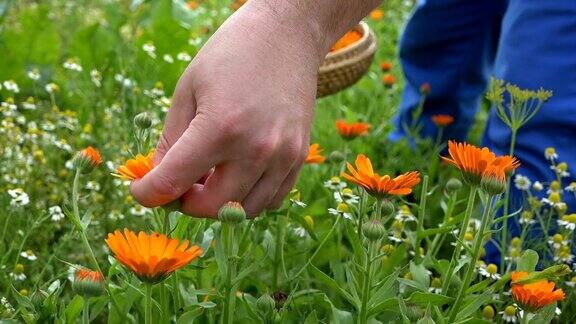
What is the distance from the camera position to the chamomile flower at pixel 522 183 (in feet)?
4.89

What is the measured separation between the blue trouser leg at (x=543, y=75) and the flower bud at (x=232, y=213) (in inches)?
28.7

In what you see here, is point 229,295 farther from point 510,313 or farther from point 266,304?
point 510,313

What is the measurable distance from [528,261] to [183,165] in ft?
1.55

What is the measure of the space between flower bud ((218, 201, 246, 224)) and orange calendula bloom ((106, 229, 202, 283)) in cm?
7

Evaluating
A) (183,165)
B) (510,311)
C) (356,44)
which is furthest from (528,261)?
(356,44)

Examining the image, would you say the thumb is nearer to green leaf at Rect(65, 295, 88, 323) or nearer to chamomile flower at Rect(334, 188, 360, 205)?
green leaf at Rect(65, 295, 88, 323)

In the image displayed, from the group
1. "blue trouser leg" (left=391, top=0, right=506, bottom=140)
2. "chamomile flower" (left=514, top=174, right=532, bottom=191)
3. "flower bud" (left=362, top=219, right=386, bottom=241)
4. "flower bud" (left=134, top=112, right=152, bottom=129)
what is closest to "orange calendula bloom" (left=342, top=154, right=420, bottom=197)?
"flower bud" (left=362, top=219, right=386, bottom=241)

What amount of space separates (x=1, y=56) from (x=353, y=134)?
37.8 inches

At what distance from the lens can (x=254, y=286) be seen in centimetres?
132

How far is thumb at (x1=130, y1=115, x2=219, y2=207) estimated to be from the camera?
88 cm

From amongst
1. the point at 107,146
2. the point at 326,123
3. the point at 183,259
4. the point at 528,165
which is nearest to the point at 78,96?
the point at 107,146

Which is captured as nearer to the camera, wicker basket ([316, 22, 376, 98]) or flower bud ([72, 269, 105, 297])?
flower bud ([72, 269, 105, 297])

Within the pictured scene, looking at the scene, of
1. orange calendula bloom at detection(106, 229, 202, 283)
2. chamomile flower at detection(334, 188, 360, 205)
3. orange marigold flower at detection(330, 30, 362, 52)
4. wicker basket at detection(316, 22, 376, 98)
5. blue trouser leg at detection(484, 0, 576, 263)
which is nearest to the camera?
orange calendula bloom at detection(106, 229, 202, 283)

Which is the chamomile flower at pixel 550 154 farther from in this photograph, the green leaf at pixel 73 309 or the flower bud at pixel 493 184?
the green leaf at pixel 73 309
